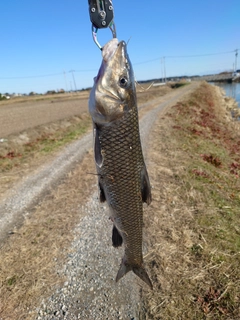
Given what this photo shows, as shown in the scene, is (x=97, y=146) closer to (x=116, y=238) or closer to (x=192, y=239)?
(x=116, y=238)

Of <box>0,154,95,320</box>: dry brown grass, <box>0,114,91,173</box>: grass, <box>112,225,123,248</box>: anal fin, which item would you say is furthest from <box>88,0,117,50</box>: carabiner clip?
<box>0,114,91,173</box>: grass

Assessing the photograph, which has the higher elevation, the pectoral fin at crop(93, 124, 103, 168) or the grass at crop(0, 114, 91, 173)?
the pectoral fin at crop(93, 124, 103, 168)

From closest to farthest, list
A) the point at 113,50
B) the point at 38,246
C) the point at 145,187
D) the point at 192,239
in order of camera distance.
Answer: the point at 113,50 < the point at 145,187 < the point at 192,239 < the point at 38,246

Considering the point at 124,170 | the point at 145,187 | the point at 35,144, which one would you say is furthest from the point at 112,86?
the point at 35,144

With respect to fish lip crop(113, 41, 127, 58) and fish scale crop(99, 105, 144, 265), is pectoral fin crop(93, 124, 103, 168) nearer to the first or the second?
fish scale crop(99, 105, 144, 265)

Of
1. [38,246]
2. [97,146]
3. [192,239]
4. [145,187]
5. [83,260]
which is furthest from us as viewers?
[38,246]

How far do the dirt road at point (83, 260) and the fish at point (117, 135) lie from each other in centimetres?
207

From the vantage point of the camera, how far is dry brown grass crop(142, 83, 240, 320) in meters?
3.71

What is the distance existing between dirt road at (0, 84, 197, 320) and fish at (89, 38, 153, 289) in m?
2.07

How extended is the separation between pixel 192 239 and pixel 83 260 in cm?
231

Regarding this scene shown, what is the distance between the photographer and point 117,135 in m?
2.33

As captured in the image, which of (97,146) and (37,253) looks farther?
(37,253)

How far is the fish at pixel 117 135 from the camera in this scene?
A: 2.24m

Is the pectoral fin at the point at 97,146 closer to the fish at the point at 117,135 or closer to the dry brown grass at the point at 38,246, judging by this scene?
the fish at the point at 117,135
